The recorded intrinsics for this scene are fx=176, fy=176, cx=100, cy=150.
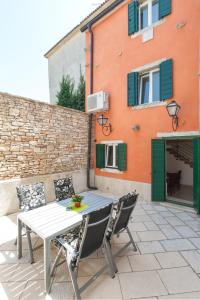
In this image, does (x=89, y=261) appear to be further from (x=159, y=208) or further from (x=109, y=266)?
(x=159, y=208)

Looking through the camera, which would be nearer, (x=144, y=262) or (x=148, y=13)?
(x=144, y=262)

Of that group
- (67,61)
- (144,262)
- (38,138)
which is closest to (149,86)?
(38,138)

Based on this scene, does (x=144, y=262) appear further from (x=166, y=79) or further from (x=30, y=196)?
(x=166, y=79)

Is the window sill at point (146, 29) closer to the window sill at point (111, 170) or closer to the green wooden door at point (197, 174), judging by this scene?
the green wooden door at point (197, 174)

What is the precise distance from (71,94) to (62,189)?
779cm

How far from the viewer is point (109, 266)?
2760 mm

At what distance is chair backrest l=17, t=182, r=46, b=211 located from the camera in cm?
386

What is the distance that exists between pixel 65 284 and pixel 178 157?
8.50m

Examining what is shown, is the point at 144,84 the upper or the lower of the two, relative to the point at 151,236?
upper

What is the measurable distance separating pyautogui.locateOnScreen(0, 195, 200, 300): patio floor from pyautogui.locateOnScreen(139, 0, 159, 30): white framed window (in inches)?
282

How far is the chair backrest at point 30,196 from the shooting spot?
3.86m

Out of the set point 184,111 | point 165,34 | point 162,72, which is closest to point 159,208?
point 184,111

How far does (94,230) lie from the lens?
2.46 m

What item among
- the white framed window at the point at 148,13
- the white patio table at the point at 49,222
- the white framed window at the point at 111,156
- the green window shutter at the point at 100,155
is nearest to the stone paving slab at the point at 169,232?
the white patio table at the point at 49,222
